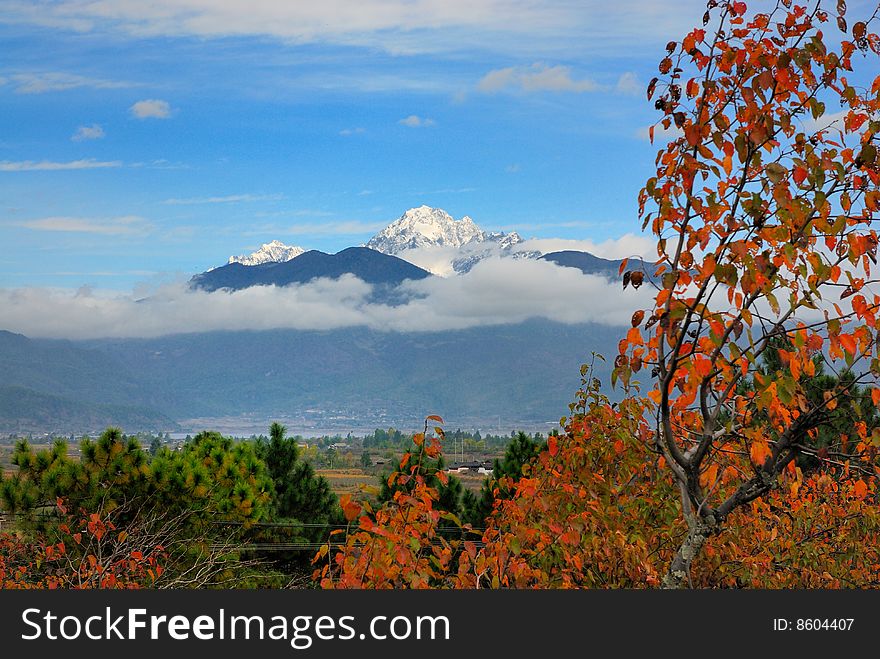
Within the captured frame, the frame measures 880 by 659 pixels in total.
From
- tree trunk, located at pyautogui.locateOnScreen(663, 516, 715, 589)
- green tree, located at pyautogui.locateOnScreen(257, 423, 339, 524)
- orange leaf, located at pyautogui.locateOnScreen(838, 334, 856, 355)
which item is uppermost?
orange leaf, located at pyautogui.locateOnScreen(838, 334, 856, 355)

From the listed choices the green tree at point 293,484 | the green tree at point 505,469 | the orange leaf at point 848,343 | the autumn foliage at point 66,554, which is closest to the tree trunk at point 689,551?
the orange leaf at point 848,343

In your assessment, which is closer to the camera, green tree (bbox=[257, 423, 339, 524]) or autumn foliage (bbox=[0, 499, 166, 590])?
autumn foliage (bbox=[0, 499, 166, 590])

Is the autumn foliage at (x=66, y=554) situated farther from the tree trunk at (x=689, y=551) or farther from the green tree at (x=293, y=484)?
the tree trunk at (x=689, y=551)

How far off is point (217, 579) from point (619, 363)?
10.0 m

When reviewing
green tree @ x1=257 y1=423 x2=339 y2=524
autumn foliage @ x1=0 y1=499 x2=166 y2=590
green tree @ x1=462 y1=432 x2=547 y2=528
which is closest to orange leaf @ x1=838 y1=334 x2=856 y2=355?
autumn foliage @ x1=0 y1=499 x2=166 y2=590

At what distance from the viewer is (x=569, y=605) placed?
15.2ft

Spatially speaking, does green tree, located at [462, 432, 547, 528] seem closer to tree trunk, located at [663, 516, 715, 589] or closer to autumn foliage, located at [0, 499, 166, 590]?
autumn foliage, located at [0, 499, 166, 590]

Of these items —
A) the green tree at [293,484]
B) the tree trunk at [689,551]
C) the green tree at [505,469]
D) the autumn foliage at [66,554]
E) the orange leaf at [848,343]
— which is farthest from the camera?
the green tree at [293,484]

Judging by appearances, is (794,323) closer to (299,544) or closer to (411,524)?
(411,524)

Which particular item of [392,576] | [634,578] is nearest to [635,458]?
[634,578]

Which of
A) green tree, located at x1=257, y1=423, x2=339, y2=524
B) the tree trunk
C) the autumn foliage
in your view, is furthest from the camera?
green tree, located at x1=257, y1=423, x2=339, y2=524

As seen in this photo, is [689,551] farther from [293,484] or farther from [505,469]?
[293,484]

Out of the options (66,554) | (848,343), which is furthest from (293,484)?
(848,343)

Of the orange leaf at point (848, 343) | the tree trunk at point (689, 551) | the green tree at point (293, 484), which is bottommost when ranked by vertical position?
the green tree at point (293, 484)
